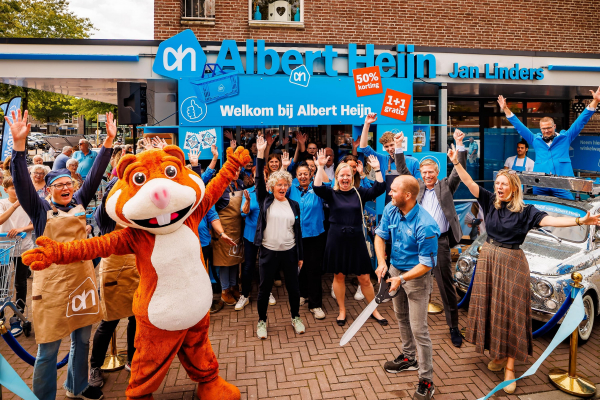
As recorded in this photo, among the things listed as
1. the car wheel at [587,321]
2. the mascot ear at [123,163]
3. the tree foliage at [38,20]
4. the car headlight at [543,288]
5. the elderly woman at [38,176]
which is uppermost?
the tree foliage at [38,20]

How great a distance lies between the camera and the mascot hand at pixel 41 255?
8.93 ft

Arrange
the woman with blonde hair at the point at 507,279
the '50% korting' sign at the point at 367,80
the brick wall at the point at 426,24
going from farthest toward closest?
the brick wall at the point at 426,24, the '50% korting' sign at the point at 367,80, the woman with blonde hair at the point at 507,279

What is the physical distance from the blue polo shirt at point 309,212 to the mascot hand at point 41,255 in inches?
123

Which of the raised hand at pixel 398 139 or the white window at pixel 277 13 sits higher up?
the white window at pixel 277 13

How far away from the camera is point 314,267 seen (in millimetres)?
5641

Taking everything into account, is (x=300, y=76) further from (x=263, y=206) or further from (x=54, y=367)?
(x=54, y=367)

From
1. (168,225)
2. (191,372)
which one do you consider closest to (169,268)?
A: (168,225)

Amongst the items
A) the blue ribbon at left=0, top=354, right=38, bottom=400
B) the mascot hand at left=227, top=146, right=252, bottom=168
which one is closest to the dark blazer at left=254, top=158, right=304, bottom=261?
the mascot hand at left=227, top=146, right=252, bottom=168

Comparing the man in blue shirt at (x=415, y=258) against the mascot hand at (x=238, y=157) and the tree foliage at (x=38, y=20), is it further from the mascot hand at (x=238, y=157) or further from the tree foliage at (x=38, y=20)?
the tree foliage at (x=38, y=20)

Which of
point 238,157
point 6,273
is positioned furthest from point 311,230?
point 6,273

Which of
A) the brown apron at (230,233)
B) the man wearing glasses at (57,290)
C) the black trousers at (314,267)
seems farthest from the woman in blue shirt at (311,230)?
the man wearing glasses at (57,290)

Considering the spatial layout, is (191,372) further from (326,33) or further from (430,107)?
(430,107)

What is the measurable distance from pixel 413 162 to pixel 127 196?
13.8 feet

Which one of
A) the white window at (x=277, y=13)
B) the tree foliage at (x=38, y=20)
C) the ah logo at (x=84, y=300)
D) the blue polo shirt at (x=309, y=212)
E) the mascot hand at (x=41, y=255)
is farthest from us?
the tree foliage at (x=38, y=20)
